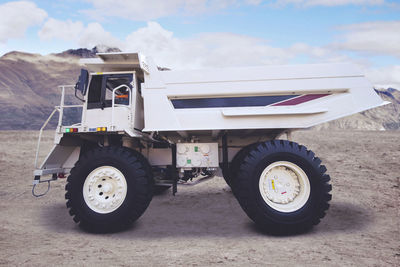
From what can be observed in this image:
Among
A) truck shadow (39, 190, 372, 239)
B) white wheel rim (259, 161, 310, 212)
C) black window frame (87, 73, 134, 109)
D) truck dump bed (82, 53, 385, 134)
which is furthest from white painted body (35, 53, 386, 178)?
truck shadow (39, 190, 372, 239)

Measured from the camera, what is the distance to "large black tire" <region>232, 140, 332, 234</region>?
14.2 feet

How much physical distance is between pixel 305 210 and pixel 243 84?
2264 millimetres

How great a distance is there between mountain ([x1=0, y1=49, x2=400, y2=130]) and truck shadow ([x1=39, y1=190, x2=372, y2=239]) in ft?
83.9

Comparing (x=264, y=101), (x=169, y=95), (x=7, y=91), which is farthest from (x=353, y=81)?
(x=7, y=91)

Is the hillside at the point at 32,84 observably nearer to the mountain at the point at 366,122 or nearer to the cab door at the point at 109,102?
the cab door at the point at 109,102

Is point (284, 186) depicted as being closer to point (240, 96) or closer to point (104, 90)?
point (240, 96)

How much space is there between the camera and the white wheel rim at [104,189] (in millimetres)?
4633

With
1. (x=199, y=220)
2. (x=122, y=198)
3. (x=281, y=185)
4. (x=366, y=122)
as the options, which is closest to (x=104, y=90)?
(x=122, y=198)

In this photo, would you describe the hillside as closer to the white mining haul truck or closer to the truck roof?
the truck roof

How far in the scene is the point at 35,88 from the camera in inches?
2274

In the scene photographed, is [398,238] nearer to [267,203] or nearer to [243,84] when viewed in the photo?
[267,203]

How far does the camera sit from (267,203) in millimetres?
4422

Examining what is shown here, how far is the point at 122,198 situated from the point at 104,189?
0.35m

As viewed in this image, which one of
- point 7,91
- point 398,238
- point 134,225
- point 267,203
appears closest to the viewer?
point 398,238
